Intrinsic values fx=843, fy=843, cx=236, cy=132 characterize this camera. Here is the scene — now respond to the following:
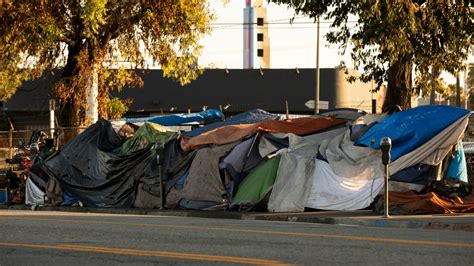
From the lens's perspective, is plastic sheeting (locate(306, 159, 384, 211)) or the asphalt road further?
plastic sheeting (locate(306, 159, 384, 211))

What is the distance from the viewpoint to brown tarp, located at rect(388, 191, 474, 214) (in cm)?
1680

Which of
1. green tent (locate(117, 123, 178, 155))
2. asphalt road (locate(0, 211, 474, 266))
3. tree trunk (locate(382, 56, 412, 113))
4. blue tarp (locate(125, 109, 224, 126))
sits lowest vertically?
asphalt road (locate(0, 211, 474, 266))

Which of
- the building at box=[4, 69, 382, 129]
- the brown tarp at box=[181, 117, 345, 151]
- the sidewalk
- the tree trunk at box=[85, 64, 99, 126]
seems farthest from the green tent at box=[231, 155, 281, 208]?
the building at box=[4, 69, 382, 129]

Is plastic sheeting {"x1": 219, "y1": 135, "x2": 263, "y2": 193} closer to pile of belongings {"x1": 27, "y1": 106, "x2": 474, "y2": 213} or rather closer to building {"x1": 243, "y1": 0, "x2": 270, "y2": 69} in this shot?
pile of belongings {"x1": 27, "y1": 106, "x2": 474, "y2": 213}

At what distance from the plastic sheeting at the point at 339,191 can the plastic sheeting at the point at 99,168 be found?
4950 mm

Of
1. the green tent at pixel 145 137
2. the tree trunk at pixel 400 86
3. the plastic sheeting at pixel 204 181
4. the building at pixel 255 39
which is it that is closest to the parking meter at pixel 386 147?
the plastic sheeting at pixel 204 181

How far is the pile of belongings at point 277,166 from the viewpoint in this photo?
18422mm

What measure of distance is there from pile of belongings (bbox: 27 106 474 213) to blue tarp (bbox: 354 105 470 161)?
24mm

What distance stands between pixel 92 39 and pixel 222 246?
20993 mm

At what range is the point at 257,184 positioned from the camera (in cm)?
1927

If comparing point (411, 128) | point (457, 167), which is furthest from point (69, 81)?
point (457, 167)

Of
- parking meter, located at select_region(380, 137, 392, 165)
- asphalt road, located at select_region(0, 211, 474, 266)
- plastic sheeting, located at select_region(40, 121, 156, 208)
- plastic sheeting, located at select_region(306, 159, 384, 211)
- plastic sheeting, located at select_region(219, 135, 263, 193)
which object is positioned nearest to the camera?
asphalt road, located at select_region(0, 211, 474, 266)

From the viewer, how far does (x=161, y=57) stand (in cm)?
3275

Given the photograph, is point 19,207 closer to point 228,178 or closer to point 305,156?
point 228,178
